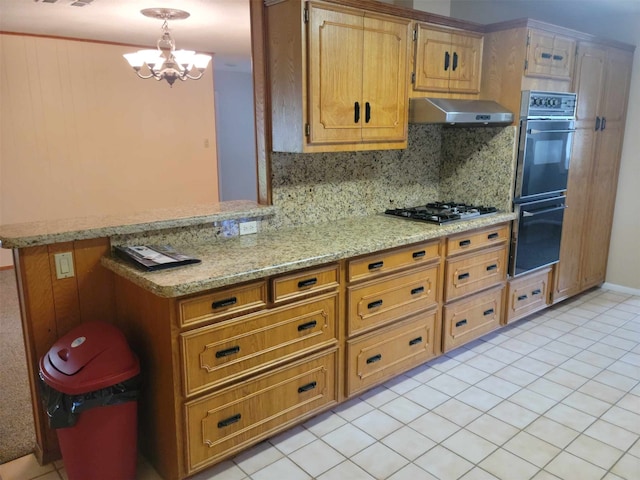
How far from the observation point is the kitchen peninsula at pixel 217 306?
197 centimetres

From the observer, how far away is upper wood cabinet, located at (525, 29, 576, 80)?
326 cm

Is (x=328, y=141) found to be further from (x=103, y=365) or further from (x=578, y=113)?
(x=578, y=113)

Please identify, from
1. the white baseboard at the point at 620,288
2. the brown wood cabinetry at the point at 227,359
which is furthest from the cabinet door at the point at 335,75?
the white baseboard at the point at 620,288

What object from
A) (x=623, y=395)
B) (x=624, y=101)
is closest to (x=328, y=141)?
(x=623, y=395)

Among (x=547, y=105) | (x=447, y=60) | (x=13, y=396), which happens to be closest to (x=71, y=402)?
(x=13, y=396)

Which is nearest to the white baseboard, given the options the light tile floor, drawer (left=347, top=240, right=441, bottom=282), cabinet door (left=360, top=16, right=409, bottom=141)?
the light tile floor

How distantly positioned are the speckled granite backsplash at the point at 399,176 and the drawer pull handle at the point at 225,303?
0.85 meters

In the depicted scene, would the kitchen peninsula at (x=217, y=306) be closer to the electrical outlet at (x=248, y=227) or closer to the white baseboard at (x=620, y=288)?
the electrical outlet at (x=248, y=227)

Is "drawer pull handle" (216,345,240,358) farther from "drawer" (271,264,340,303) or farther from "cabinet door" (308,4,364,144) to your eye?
"cabinet door" (308,4,364,144)

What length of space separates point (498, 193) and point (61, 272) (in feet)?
9.16

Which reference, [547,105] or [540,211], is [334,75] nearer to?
[547,105]

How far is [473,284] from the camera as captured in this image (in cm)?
324

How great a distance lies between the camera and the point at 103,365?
185 centimetres

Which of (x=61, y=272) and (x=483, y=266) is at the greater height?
(x=61, y=272)
